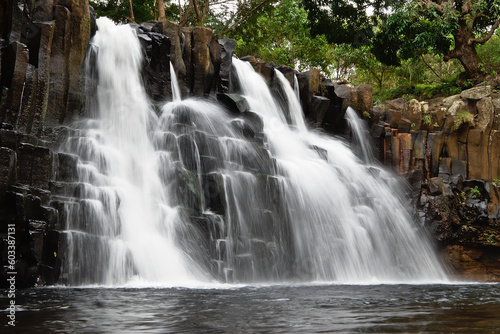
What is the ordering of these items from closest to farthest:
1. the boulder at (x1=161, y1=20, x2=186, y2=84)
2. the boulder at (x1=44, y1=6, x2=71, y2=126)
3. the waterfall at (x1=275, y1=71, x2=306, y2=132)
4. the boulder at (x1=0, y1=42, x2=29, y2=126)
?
the boulder at (x1=0, y1=42, x2=29, y2=126) → the boulder at (x1=44, y1=6, x2=71, y2=126) → the boulder at (x1=161, y1=20, x2=186, y2=84) → the waterfall at (x1=275, y1=71, x2=306, y2=132)

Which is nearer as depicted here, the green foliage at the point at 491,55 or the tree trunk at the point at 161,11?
the tree trunk at the point at 161,11

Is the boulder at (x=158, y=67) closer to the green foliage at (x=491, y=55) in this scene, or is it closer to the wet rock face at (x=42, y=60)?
the wet rock face at (x=42, y=60)

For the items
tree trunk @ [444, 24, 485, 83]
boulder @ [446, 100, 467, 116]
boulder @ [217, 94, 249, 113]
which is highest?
tree trunk @ [444, 24, 485, 83]

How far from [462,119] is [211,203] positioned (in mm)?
11101

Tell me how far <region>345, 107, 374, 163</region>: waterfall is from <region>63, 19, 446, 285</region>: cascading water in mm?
2011

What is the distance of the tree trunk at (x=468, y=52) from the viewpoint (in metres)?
21.6

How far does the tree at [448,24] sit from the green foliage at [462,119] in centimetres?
498

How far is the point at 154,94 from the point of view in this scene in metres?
13.6

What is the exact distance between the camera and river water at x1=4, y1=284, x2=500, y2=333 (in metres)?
4.21

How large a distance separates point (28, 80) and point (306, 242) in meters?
7.35

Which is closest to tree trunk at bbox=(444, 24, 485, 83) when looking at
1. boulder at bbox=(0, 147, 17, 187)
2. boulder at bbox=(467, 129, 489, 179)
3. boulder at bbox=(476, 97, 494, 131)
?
boulder at bbox=(476, 97, 494, 131)

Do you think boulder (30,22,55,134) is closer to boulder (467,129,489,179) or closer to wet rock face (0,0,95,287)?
wet rock face (0,0,95,287)

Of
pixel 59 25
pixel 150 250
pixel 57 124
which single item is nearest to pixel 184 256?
pixel 150 250

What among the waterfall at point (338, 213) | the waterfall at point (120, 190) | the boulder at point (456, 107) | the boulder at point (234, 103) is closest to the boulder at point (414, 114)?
the boulder at point (456, 107)
